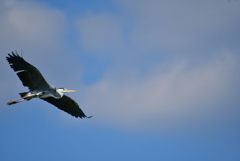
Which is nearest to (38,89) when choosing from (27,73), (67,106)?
(27,73)

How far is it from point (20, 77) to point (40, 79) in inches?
36.8

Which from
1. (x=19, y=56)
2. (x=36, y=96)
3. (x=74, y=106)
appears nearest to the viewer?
(x=19, y=56)

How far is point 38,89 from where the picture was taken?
80.0 ft

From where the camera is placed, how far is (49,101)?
86.7 feet

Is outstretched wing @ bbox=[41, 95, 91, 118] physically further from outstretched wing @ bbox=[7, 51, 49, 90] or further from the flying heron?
outstretched wing @ bbox=[7, 51, 49, 90]

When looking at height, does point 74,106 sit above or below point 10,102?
above

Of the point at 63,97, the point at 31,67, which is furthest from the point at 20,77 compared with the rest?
the point at 63,97

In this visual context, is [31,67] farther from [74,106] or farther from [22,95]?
[74,106]

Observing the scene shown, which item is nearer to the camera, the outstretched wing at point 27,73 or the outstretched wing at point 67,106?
the outstretched wing at point 27,73

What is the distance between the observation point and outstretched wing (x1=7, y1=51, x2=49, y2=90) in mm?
23141

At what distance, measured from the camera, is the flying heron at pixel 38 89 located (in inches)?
914

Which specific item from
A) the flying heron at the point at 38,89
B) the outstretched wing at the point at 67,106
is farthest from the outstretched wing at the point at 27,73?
the outstretched wing at the point at 67,106

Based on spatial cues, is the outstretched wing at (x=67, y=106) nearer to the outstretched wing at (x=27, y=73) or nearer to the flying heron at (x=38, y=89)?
the flying heron at (x=38, y=89)

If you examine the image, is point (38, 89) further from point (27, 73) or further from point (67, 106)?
point (67, 106)
